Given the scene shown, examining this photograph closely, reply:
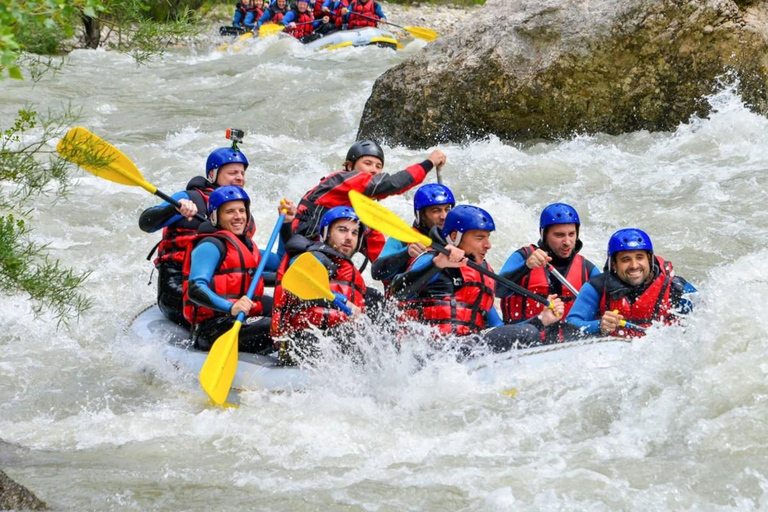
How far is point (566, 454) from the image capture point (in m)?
4.39

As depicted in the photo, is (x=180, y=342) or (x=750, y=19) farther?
(x=750, y=19)

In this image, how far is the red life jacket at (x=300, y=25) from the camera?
19.6 m

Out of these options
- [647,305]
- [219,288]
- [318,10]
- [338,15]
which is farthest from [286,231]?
[318,10]

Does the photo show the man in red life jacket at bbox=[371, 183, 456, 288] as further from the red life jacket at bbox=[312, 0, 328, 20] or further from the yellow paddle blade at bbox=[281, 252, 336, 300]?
the red life jacket at bbox=[312, 0, 328, 20]

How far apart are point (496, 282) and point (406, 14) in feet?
61.7

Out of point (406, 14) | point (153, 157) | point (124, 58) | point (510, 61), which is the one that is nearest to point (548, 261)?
point (510, 61)

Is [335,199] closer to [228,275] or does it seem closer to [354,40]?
[228,275]

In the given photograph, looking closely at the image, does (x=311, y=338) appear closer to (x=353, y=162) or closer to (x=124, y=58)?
(x=353, y=162)

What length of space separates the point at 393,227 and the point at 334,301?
0.53 metres

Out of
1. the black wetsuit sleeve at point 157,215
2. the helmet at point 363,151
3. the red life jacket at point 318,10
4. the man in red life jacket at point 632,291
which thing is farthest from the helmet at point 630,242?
the red life jacket at point 318,10

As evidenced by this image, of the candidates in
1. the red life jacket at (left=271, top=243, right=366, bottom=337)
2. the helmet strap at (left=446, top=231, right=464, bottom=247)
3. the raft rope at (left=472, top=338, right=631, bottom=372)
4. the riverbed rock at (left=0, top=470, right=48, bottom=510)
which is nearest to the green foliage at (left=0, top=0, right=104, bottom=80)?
the riverbed rock at (left=0, top=470, right=48, bottom=510)

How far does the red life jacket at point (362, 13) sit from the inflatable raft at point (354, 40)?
700 millimetres

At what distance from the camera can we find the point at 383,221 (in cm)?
563

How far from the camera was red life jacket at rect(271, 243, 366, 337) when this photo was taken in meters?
5.48
